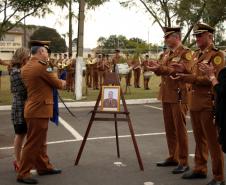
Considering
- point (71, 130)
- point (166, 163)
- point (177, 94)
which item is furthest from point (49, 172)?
point (71, 130)

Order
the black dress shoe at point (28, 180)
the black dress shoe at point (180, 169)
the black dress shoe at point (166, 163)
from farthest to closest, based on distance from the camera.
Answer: the black dress shoe at point (166, 163)
the black dress shoe at point (180, 169)
the black dress shoe at point (28, 180)

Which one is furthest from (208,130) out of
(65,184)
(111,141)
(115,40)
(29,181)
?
(115,40)

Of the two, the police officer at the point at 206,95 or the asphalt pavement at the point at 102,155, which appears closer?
the police officer at the point at 206,95

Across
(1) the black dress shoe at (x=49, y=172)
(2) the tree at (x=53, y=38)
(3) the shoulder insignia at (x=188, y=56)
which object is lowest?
(1) the black dress shoe at (x=49, y=172)

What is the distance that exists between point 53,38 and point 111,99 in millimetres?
53851

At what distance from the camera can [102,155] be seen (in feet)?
27.0

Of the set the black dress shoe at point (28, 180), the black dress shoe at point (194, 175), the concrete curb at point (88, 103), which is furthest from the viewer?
the concrete curb at point (88, 103)

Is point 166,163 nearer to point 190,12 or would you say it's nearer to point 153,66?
point 153,66

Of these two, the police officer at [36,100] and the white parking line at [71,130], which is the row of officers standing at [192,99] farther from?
the white parking line at [71,130]

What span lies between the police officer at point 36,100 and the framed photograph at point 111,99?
1211mm

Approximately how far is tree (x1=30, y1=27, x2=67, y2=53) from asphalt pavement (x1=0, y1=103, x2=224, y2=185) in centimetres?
4690

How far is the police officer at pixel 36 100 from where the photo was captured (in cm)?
643

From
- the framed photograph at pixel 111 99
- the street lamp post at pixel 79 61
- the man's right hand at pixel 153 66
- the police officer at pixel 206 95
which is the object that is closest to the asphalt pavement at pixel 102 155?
the police officer at pixel 206 95

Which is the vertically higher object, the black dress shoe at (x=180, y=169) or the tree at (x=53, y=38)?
the tree at (x=53, y=38)
